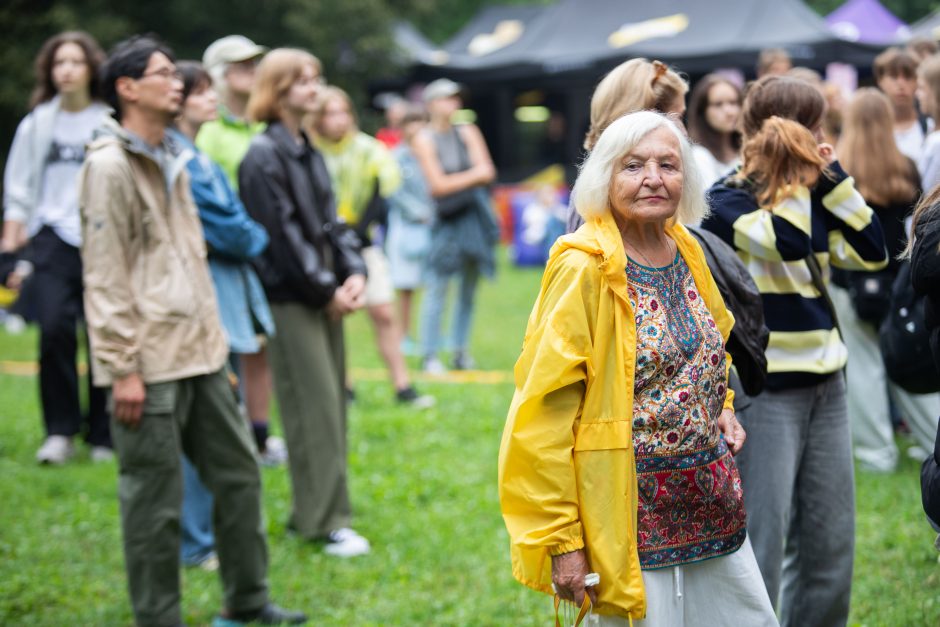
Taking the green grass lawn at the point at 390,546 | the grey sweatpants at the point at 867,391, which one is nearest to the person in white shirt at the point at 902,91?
the grey sweatpants at the point at 867,391

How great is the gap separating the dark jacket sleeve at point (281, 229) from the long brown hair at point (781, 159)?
2.35 metres

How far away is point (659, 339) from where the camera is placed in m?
2.95

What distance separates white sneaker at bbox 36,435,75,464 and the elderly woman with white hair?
209 inches

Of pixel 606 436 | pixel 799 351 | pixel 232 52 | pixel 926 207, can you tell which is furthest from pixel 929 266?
pixel 232 52

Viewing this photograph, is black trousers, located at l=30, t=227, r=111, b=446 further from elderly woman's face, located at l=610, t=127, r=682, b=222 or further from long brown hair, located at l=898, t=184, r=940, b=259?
long brown hair, located at l=898, t=184, r=940, b=259

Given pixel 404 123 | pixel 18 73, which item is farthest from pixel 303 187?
pixel 18 73

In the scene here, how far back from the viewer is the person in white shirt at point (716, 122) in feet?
17.5

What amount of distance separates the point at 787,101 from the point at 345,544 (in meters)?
3.14

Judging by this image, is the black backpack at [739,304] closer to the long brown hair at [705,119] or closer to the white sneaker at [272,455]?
the long brown hair at [705,119]

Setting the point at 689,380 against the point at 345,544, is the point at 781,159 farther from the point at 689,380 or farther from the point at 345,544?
the point at 345,544

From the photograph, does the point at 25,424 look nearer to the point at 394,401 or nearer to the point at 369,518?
the point at 394,401

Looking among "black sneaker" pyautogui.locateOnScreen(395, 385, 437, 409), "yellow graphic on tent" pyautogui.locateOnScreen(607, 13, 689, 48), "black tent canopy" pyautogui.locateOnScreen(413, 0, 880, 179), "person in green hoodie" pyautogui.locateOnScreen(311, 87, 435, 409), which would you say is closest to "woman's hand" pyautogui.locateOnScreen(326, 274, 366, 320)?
"person in green hoodie" pyautogui.locateOnScreen(311, 87, 435, 409)

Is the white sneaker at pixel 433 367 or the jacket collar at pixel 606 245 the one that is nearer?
the jacket collar at pixel 606 245

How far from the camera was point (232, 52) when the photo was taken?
22.0ft
